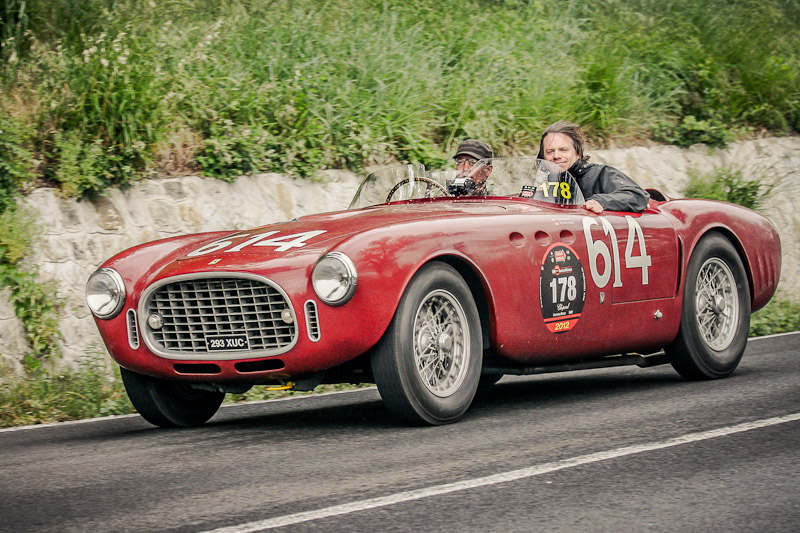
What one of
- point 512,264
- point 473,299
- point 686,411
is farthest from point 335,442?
point 686,411

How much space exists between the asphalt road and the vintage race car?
0.28m

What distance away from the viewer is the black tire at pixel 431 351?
15.1ft

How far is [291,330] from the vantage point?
462 centimetres

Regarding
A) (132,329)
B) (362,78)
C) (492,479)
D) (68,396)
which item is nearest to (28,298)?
(68,396)

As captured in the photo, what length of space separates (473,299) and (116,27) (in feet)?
21.3

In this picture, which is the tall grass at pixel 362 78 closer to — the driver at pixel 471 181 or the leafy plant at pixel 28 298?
the leafy plant at pixel 28 298

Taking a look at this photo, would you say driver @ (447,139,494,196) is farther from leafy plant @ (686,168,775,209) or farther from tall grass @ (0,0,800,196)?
leafy plant @ (686,168,775,209)

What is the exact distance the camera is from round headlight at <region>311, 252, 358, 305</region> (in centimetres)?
450

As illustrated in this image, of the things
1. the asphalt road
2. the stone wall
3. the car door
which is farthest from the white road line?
the stone wall

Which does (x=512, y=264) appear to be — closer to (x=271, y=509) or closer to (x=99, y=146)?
(x=271, y=509)

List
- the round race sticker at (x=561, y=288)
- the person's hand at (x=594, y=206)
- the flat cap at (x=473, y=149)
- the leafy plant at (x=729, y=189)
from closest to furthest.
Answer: the round race sticker at (x=561, y=288) < the person's hand at (x=594, y=206) < the flat cap at (x=473, y=149) < the leafy plant at (x=729, y=189)

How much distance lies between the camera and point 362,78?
11492 mm

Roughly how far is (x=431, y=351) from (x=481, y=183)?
5.50 feet

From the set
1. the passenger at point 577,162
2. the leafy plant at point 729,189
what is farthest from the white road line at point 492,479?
the leafy plant at point 729,189
